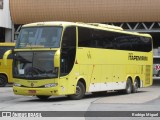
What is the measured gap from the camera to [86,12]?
46.1 m

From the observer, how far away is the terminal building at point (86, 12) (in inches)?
1799

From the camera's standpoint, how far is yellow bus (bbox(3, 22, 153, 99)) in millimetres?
21953

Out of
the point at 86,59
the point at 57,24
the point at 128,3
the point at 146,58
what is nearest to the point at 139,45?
the point at 146,58

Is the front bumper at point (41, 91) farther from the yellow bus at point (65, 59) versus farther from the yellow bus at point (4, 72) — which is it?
the yellow bus at point (4, 72)

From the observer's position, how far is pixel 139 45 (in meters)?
30.7

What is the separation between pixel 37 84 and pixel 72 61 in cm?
195

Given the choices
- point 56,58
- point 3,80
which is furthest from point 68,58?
point 3,80

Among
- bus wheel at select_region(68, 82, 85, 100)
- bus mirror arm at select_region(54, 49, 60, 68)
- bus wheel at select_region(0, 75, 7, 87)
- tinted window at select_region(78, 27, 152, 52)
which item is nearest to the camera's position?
→ bus mirror arm at select_region(54, 49, 60, 68)

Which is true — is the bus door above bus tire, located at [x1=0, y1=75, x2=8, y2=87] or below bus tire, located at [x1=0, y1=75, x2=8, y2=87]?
above

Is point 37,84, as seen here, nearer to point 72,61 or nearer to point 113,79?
point 72,61

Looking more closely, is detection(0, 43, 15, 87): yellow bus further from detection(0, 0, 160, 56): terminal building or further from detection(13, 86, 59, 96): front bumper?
detection(13, 86, 59, 96): front bumper

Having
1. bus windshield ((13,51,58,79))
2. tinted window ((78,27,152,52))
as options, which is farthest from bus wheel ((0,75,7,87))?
bus windshield ((13,51,58,79))

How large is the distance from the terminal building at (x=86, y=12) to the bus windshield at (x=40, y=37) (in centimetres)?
2226

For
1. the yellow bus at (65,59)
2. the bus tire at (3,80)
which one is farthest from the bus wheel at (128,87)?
the bus tire at (3,80)
